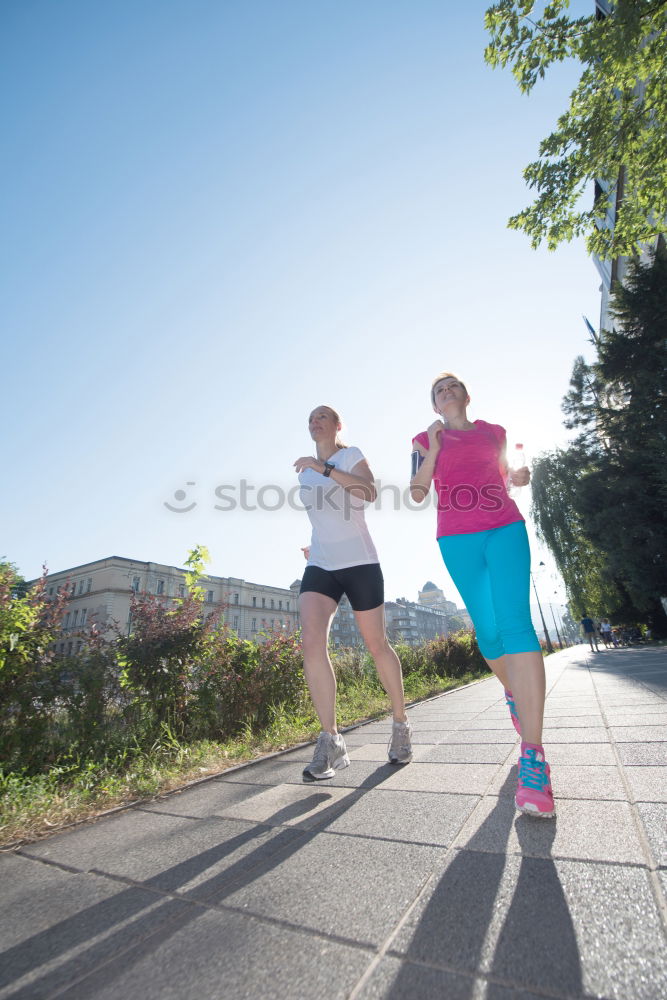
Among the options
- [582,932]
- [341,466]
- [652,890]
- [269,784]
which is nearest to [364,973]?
[582,932]

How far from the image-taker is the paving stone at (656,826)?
126 cm

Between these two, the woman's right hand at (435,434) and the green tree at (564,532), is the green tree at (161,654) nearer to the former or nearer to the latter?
the woman's right hand at (435,434)

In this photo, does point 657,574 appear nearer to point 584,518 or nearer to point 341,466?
point 584,518

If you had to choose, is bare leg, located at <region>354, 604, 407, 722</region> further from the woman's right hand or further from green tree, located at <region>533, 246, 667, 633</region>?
green tree, located at <region>533, 246, 667, 633</region>

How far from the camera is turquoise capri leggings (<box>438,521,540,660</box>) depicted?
2014mm

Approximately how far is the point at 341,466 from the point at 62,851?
2316 mm

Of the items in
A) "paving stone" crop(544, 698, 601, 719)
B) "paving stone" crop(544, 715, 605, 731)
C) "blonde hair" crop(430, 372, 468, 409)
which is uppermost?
"blonde hair" crop(430, 372, 468, 409)

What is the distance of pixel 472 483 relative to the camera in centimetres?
242

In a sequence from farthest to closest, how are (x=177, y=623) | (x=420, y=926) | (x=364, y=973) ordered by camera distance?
1. (x=177, y=623)
2. (x=420, y=926)
3. (x=364, y=973)

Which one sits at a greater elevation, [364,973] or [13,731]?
[13,731]

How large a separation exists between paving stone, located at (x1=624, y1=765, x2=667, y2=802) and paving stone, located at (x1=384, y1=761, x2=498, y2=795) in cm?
57

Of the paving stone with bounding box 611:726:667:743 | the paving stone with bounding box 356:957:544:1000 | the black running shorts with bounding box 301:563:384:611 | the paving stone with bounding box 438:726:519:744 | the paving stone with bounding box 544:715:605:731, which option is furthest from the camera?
the paving stone with bounding box 544:715:605:731

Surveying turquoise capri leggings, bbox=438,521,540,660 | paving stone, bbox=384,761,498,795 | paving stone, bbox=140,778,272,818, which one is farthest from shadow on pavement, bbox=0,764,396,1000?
turquoise capri leggings, bbox=438,521,540,660

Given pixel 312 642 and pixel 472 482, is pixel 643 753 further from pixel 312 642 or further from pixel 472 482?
pixel 312 642
